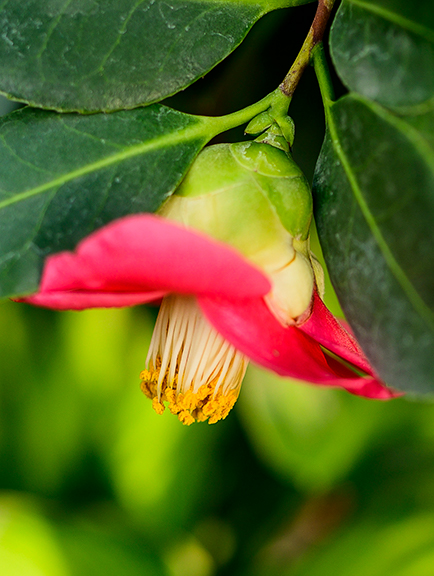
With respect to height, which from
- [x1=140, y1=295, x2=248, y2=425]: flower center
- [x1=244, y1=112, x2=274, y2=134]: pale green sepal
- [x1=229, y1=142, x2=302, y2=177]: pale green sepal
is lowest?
[x1=140, y1=295, x2=248, y2=425]: flower center

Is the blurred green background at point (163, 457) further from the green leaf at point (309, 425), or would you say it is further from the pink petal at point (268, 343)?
the pink petal at point (268, 343)

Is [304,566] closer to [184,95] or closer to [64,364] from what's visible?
[64,364]

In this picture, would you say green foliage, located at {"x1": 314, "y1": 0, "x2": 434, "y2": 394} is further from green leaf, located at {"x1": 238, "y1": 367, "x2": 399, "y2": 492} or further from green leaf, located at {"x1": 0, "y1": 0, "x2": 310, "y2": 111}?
green leaf, located at {"x1": 238, "y1": 367, "x2": 399, "y2": 492}

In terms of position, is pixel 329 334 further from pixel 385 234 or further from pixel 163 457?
pixel 163 457

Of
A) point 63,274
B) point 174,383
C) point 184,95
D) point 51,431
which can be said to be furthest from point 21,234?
point 51,431

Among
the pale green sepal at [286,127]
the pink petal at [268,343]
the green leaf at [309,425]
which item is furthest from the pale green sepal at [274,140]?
the green leaf at [309,425]

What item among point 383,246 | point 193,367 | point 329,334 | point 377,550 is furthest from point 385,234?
point 377,550

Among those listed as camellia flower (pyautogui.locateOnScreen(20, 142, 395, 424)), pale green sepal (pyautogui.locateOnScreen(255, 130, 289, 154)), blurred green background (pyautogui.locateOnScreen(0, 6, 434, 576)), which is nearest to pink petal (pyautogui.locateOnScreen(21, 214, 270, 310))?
camellia flower (pyautogui.locateOnScreen(20, 142, 395, 424))
